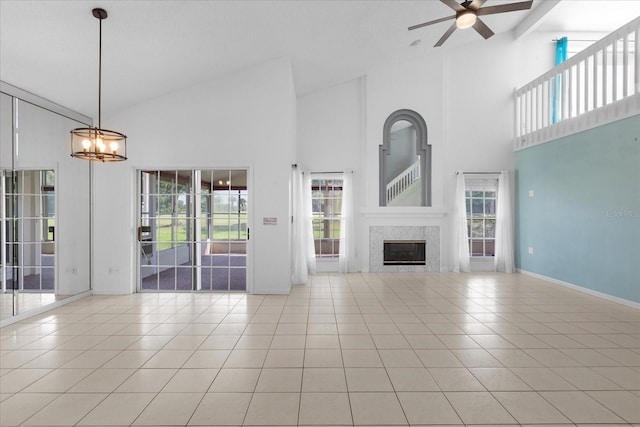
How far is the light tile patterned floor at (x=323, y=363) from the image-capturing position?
6.81 feet

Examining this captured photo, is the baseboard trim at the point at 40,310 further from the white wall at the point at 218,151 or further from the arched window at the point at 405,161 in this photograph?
the arched window at the point at 405,161

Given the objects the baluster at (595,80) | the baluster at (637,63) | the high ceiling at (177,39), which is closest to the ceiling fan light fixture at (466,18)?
the high ceiling at (177,39)

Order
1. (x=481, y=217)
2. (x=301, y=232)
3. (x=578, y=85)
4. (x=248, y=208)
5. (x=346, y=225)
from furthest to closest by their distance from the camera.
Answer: (x=481, y=217)
(x=346, y=225)
(x=301, y=232)
(x=578, y=85)
(x=248, y=208)

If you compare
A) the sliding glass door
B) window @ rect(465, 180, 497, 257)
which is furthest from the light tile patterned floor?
window @ rect(465, 180, 497, 257)

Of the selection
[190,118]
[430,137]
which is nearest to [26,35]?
[190,118]

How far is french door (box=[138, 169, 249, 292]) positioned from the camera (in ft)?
17.1

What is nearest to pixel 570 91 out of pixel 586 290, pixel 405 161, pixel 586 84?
pixel 586 84

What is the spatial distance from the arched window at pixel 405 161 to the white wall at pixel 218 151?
280 cm

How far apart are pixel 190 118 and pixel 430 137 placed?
4.93 meters

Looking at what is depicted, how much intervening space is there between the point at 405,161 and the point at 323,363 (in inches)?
226

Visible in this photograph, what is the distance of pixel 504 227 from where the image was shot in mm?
6887

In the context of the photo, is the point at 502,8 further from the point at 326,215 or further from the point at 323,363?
the point at 326,215

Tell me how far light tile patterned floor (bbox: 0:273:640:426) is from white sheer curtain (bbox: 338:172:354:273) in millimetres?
2202

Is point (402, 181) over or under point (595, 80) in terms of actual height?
under
